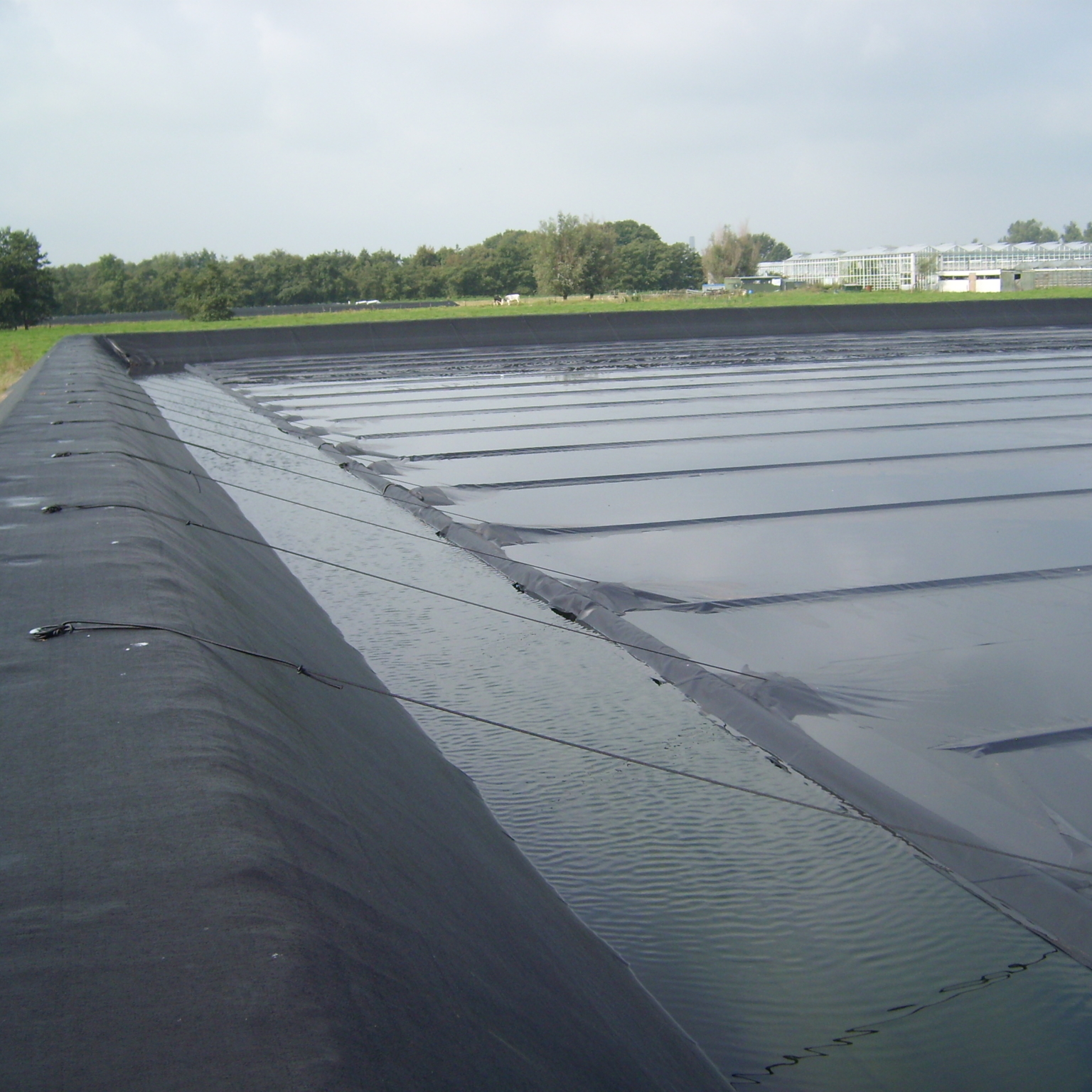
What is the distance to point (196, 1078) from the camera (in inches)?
46.3

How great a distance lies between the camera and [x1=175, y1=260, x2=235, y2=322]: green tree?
127ft

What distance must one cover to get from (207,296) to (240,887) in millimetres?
42375

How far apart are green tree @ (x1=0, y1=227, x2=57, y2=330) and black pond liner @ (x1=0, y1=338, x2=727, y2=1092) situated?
42936 millimetres

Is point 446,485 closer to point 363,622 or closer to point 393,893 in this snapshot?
point 363,622

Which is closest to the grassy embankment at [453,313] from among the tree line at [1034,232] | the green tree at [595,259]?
the green tree at [595,259]

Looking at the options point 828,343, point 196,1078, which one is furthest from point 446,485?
point 828,343

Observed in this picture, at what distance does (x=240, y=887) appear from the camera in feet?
5.19

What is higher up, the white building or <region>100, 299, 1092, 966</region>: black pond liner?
the white building

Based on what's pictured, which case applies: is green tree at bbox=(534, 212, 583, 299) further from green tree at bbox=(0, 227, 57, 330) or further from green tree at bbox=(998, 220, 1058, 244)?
green tree at bbox=(998, 220, 1058, 244)

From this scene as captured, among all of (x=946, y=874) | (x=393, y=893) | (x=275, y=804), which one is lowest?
(x=946, y=874)

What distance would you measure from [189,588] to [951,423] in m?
9.69

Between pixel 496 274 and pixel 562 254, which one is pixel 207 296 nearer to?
pixel 562 254

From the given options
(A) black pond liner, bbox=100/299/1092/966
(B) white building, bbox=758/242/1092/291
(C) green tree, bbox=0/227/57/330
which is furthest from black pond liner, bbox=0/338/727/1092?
(B) white building, bbox=758/242/1092/291

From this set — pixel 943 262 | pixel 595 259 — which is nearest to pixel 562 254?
pixel 595 259
